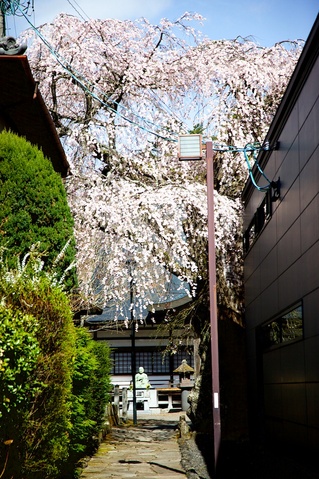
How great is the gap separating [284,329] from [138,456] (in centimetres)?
409

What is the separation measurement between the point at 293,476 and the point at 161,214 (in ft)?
27.4

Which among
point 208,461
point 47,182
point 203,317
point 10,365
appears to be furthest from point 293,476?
point 203,317

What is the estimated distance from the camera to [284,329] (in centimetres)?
1515

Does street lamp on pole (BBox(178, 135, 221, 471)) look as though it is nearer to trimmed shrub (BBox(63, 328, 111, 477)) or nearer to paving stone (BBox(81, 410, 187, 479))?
paving stone (BBox(81, 410, 187, 479))

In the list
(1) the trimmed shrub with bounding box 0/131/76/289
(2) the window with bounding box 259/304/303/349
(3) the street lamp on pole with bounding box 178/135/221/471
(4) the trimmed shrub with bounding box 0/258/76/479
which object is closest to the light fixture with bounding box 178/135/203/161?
(3) the street lamp on pole with bounding box 178/135/221/471

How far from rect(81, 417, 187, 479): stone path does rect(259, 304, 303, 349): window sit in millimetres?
3300

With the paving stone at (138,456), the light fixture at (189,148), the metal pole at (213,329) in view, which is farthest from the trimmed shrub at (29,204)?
the light fixture at (189,148)

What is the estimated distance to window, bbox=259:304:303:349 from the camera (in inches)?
531

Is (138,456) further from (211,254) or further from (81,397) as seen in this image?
(211,254)

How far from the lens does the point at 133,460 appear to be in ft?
46.6

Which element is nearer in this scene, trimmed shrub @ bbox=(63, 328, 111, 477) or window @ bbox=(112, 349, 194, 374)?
trimmed shrub @ bbox=(63, 328, 111, 477)

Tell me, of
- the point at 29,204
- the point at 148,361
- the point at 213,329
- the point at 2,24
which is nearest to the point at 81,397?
the point at 213,329

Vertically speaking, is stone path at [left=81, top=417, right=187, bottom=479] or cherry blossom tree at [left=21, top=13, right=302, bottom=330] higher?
cherry blossom tree at [left=21, top=13, right=302, bottom=330]

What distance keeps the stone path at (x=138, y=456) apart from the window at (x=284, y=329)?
330cm
